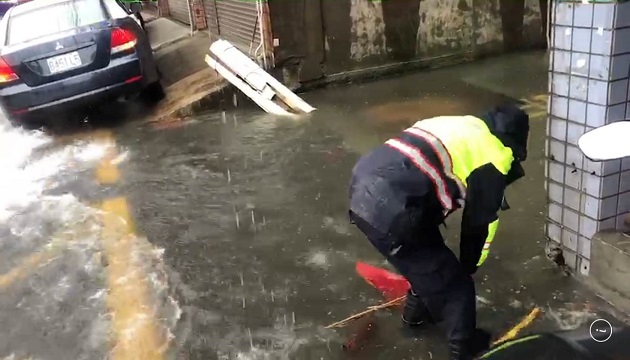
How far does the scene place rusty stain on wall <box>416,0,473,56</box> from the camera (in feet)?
29.1

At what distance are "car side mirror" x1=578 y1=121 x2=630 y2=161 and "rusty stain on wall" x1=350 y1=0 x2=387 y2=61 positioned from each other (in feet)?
21.6

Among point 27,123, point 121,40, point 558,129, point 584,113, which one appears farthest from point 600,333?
point 27,123

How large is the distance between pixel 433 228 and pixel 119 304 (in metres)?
1.97

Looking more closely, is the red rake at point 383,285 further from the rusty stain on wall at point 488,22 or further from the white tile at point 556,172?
the rusty stain on wall at point 488,22

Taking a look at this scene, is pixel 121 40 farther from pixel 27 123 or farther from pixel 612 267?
pixel 612 267

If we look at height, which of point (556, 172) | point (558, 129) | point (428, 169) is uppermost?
point (428, 169)

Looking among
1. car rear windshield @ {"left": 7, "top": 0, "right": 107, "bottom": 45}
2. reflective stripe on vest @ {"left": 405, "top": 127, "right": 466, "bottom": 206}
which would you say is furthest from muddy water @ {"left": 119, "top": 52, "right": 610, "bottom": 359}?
car rear windshield @ {"left": 7, "top": 0, "right": 107, "bottom": 45}

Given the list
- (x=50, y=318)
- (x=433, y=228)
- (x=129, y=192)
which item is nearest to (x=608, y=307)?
(x=433, y=228)

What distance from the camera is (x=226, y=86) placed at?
776cm

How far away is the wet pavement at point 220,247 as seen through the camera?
320cm

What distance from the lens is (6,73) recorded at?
6812 mm

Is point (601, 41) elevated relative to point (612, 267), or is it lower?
elevated

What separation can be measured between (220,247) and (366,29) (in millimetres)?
5208

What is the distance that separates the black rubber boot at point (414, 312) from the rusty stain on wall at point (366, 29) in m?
5.90
